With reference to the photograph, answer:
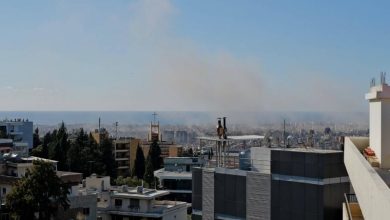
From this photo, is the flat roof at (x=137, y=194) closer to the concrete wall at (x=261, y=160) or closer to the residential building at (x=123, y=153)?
the concrete wall at (x=261, y=160)

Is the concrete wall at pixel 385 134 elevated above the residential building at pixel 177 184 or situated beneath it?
elevated above

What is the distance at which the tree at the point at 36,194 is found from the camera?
20.2 meters

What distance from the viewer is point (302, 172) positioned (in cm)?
1647

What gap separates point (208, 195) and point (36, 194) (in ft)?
21.3

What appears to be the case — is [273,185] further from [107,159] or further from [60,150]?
[107,159]

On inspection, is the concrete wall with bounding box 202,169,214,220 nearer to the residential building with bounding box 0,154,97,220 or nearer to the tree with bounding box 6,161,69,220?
the tree with bounding box 6,161,69,220

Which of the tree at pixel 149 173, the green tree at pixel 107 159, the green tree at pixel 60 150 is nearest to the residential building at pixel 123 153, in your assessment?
the tree at pixel 149 173

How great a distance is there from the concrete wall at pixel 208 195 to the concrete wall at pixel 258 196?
159 cm

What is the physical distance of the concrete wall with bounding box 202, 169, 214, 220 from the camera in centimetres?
1914

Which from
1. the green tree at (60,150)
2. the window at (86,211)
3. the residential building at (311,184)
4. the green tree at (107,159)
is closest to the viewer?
the residential building at (311,184)

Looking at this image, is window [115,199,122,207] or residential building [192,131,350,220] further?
window [115,199,122,207]

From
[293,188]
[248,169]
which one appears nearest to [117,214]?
[248,169]

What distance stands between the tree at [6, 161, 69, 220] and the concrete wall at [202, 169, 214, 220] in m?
5.75

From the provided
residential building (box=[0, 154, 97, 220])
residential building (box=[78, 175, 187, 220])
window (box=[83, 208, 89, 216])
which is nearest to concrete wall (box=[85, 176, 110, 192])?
residential building (box=[78, 175, 187, 220])
